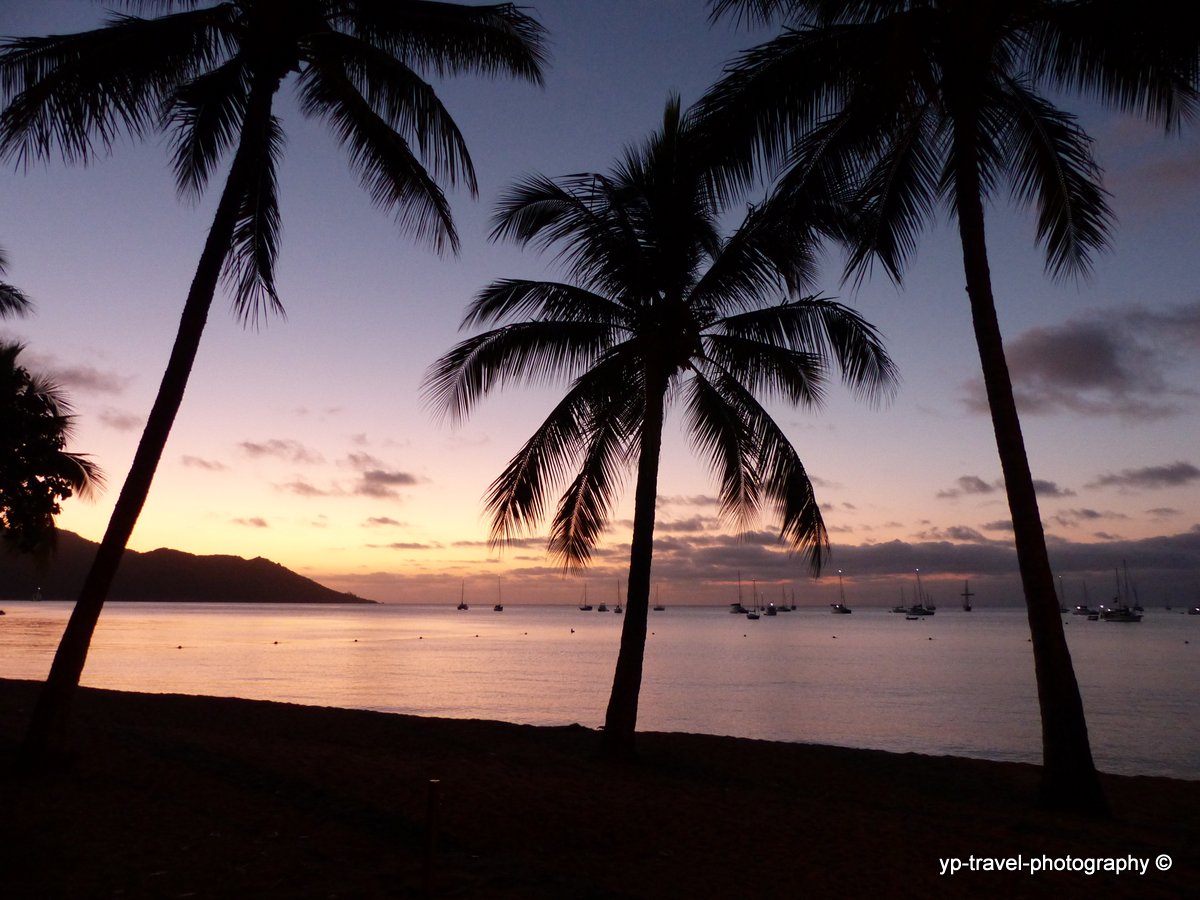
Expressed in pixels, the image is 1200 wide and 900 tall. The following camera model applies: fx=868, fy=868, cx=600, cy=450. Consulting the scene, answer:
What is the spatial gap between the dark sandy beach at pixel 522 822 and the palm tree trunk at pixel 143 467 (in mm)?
580

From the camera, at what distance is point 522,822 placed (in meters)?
8.77

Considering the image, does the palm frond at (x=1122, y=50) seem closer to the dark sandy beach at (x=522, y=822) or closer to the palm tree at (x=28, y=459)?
the dark sandy beach at (x=522, y=822)

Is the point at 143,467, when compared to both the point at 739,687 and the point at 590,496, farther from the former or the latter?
the point at 739,687

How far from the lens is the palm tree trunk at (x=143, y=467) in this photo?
29.3ft

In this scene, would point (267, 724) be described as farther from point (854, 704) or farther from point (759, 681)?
point (759, 681)

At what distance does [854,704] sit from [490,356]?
105 ft

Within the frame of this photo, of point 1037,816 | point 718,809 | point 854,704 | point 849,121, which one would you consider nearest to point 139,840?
point 718,809

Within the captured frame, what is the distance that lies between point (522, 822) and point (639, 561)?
4729 mm

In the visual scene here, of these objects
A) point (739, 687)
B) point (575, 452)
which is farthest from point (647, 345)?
point (739, 687)

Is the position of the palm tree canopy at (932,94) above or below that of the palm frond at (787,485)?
above

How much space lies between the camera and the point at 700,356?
13531mm

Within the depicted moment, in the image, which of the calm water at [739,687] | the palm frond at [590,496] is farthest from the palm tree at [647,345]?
the calm water at [739,687]

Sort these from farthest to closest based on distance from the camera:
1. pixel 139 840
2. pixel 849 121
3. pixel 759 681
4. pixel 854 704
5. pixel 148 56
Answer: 1. pixel 759 681
2. pixel 854 704
3. pixel 849 121
4. pixel 148 56
5. pixel 139 840

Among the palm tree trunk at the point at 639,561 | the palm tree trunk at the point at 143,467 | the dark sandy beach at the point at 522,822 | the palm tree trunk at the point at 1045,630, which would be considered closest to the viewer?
the dark sandy beach at the point at 522,822
